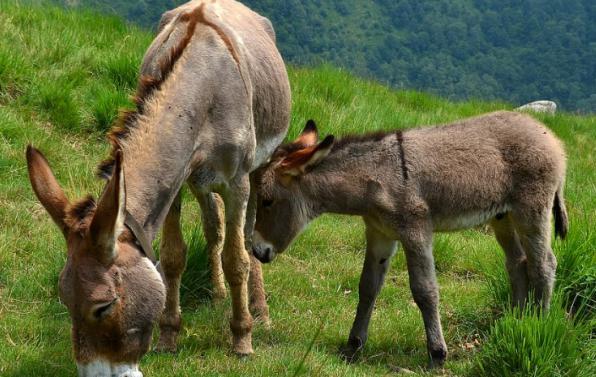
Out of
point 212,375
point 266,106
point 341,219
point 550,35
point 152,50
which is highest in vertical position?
point 152,50

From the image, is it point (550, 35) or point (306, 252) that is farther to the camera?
point (550, 35)

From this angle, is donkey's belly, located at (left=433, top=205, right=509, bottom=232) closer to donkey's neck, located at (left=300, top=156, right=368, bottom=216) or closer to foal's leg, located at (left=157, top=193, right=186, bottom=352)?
donkey's neck, located at (left=300, top=156, right=368, bottom=216)

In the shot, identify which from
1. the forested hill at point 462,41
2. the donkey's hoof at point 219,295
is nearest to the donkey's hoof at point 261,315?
the donkey's hoof at point 219,295

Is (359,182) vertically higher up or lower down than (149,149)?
lower down

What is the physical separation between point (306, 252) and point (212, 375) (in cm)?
292

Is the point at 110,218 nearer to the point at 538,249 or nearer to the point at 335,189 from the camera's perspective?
the point at 335,189

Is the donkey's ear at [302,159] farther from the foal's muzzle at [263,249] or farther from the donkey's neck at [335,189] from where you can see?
the foal's muzzle at [263,249]

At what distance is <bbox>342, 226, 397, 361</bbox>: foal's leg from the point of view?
6312 millimetres

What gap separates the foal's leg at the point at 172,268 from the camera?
6.04 metres

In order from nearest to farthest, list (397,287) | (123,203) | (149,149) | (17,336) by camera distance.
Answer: (123,203) → (149,149) → (17,336) → (397,287)

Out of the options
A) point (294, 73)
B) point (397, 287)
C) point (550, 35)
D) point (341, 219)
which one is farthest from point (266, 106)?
point (550, 35)

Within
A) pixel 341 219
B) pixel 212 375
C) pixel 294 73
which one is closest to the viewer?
pixel 212 375

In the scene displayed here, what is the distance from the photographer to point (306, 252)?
26.8 ft

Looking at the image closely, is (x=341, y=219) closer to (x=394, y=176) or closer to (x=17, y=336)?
(x=394, y=176)
